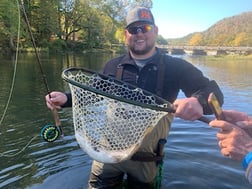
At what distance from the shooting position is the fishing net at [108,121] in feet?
10.8

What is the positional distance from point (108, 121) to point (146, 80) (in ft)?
2.69

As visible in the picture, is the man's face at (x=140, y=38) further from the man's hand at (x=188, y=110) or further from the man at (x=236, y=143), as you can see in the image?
the man at (x=236, y=143)

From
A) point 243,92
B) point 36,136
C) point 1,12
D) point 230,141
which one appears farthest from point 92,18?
point 230,141

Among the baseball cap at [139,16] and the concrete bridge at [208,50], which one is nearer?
the baseball cap at [139,16]

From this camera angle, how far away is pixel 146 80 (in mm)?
4059

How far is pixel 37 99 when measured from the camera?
13023 millimetres

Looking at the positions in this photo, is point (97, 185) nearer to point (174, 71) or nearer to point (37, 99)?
point (174, 71)

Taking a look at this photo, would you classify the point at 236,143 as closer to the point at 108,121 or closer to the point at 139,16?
the point at 108,121

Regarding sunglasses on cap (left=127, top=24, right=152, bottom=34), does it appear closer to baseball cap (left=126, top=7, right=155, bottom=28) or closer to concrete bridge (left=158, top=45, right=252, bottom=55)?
baseball cap (left=126, top=7, right=155, bottom=28)

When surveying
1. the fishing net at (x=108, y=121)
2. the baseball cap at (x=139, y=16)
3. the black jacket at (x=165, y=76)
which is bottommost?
the fishing net at (x=108, y=121)

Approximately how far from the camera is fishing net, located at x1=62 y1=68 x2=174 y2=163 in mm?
3295

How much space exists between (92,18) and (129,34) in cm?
6318

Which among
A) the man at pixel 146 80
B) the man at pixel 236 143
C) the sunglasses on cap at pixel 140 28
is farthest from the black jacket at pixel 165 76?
the man at pixel 236 143

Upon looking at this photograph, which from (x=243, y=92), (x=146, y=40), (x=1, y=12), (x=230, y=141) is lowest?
(x=243, y=92)
